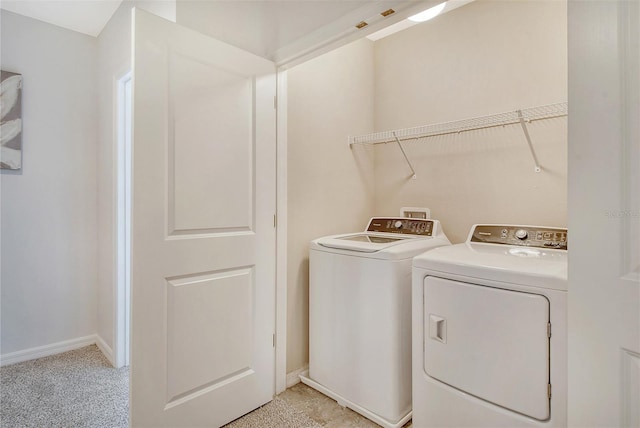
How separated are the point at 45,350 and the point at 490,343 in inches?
119

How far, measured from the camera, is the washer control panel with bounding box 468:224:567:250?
1.63 metres

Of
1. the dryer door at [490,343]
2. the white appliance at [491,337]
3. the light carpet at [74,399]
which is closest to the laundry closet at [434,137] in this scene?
the light carpet at [74,399]

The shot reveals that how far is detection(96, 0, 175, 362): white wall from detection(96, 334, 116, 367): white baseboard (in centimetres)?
1

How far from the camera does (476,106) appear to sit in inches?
84.6

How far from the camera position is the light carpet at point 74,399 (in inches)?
67.2

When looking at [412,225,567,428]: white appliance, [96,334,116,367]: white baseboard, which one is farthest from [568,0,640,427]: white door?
[96,334,116,367]: white baseboard

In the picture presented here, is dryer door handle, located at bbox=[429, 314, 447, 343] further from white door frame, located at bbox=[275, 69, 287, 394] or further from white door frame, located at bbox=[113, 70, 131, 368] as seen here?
white door frame, located at bbox=[113, 70, 131, 368]

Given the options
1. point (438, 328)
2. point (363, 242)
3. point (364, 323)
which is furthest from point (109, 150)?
point (438, 328)

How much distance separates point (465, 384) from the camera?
137cm

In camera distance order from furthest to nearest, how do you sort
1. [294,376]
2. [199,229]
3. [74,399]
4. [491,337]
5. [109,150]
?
[109,150] < [294,376] < [74,399] < [199,229] < [491,337]

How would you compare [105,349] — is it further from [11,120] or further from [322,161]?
[322,161]

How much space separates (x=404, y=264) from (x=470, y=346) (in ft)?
1.53

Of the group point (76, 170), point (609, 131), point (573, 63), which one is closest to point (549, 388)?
point (609, 131)

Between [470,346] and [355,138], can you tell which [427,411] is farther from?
[355,138]
